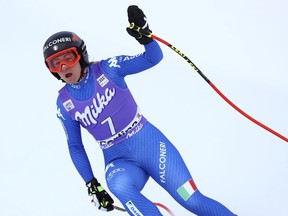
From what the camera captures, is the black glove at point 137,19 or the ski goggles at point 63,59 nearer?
the black glove at point 137,19

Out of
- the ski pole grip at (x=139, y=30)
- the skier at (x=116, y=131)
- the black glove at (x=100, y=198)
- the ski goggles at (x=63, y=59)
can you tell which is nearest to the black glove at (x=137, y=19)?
the ski pole grip at (x=139, y=30)

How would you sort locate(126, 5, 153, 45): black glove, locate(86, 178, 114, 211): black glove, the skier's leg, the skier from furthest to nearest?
locate(86, 178, 114, 211): black glove
the skier
the skier's leg
locate(126, 5, 153, 45): black glove

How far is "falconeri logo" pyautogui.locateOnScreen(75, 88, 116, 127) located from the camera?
409cm

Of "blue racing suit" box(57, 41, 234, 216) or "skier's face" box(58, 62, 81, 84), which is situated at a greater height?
"skier's face" box(58, 62, 81, 84)

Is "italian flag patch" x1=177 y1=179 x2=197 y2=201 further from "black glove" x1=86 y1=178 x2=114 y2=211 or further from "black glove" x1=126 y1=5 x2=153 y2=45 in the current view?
"black glove" x1=126 y1=5 x2=153 y2=45

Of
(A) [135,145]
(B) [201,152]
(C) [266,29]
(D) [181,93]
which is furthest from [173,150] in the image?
(C) [266,29]

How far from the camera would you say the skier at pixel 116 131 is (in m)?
3.99

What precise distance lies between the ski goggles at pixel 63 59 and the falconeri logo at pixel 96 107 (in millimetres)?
256

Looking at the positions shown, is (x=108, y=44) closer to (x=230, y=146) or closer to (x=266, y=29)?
(x=266, y=29)

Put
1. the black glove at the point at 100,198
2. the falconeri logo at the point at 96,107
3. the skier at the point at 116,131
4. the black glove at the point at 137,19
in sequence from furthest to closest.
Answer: the black glove at the point at 100,198
the falconeri logo at the point at 96,107
the skier at the point at 116,131
the black glove at the point at 137,19

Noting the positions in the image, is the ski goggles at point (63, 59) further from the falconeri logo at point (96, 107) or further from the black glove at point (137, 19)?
the black glove at point (137, 19)

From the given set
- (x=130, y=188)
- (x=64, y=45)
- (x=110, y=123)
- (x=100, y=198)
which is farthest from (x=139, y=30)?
(x=100, y=198)

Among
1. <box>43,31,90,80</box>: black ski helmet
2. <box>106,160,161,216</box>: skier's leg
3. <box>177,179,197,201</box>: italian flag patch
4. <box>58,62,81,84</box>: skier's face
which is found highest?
<box>43,31,90,80</box>: black ski helmet

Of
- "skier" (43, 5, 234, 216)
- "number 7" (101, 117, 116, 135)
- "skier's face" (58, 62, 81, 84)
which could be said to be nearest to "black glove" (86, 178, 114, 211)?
"skier" (43, 5, 234, 216)
